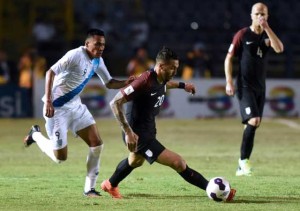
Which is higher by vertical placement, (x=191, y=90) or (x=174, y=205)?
(x=191, y=90)

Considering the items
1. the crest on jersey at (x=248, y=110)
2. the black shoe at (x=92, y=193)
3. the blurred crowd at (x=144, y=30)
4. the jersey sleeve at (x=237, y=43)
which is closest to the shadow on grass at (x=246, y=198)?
the black shoe at (x=92, y=193)

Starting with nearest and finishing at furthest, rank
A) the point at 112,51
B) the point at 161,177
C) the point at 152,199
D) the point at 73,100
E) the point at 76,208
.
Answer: the point at 76,208
the point at 152,199
the point at 73,100
the point at 161,177
the point at 112,51

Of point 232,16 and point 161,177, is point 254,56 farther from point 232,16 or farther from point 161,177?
point 232,16

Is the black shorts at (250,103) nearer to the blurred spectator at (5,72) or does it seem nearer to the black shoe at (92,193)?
the black shoe at (92,193)

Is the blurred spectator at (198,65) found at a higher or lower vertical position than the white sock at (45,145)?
lower

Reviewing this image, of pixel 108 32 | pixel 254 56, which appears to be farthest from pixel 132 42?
pixel 254 56

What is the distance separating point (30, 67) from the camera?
981 inches

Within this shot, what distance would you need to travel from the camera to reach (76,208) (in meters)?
8.72

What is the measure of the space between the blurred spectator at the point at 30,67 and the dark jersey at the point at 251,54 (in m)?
13.2

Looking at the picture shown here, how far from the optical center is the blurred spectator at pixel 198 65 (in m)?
25.8

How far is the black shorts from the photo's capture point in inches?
480

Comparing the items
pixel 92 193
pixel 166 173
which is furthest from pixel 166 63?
pixel 166 173

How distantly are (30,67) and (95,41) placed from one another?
610 inches

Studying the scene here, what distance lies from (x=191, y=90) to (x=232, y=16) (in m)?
19.2
